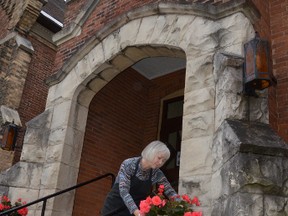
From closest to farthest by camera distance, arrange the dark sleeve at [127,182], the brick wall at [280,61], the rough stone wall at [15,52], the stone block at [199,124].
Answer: the dark sleeve at [127,182], the stone block at [199,124], the brick wall at [280,61], the rough stone wall at [15,52]

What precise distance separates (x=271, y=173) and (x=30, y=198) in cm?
428

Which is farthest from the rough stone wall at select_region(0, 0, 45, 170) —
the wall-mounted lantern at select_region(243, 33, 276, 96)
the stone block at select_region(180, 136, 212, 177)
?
the wall-mounted lantern at select_region(243, 33, 276, 96)

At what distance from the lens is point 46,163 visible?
627cm

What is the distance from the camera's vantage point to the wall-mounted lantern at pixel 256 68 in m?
3.59

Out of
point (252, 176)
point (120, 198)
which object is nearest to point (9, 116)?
point (120, 198)

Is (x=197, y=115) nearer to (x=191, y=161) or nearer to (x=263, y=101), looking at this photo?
(x=191, y=161)

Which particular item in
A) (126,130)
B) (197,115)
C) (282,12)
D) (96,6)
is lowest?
(197,115)

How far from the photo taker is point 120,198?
3.88 metres

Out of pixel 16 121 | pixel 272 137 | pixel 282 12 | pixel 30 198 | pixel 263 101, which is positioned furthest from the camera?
pixel 16 121

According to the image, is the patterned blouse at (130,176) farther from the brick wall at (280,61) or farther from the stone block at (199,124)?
the brick wall at (280,61)

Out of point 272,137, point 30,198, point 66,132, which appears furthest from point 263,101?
point 30,198

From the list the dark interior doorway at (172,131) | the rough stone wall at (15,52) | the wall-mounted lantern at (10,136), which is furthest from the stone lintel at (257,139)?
the rough stone wall at (15,52)

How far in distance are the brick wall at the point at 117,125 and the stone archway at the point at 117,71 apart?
0.38 metres

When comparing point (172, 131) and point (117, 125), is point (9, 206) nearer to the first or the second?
point (117, 125)
